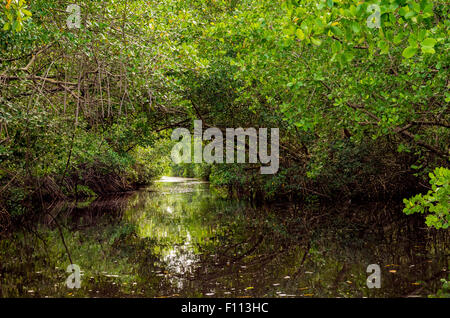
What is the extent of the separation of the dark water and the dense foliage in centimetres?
137

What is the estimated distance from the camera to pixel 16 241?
8516 millimetres

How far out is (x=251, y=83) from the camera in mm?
10492

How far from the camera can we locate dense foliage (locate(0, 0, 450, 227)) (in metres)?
4.69

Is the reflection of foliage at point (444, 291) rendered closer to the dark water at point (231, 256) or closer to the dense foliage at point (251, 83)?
the dark water at point (231, 256)

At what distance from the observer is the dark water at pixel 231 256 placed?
487cm

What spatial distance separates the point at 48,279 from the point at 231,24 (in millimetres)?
7368

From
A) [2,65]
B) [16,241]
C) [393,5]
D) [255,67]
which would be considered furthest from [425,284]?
[16,241]

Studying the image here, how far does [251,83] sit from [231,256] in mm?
5350

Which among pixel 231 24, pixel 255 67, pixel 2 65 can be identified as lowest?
pixel 2 65

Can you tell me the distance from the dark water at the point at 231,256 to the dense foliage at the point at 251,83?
1366mm

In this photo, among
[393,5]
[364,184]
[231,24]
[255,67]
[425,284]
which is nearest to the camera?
[393,5]

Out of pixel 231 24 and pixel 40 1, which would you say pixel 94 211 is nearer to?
pixel 231 24
